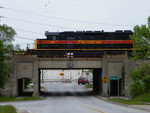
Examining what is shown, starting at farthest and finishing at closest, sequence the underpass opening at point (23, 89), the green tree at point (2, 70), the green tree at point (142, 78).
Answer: the underpass opening at point (23, 89) < the green tree at point (2, 70) < the green tree at point (142, 78)

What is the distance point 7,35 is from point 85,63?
24.5m

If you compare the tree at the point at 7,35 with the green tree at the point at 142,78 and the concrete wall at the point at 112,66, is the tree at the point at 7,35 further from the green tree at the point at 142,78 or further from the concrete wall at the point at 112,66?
the green tree at the point at 142,78

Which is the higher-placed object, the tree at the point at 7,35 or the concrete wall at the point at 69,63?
the tree at the point at 7,35

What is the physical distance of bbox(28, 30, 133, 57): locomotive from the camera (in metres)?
47.5

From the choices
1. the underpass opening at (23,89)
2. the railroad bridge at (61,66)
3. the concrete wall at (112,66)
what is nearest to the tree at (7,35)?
the underpass opening at (23,89)

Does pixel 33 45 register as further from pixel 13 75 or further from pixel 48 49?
pixel 13 75

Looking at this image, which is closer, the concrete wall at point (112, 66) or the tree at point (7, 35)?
the concrete wall at point (112, 66)

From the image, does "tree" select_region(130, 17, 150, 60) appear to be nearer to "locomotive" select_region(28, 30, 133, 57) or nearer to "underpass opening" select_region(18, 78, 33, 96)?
"locomotive" select_region(28, 30, 133, 57)

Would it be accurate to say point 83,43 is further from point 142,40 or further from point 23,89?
point 23,89

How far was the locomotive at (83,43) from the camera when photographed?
47531mm

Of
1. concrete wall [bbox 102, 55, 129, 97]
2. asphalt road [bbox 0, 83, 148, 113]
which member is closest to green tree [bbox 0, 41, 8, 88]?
asphalt road [bbox 0, 83, 148, 113]

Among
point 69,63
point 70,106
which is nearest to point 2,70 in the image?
point 69,63

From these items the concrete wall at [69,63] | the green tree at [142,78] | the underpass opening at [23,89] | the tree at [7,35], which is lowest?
the underpass opening at [23,89]

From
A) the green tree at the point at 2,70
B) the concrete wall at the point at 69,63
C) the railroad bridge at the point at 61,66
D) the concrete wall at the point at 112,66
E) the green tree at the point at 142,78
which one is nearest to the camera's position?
the green tree at the point at 142,78
